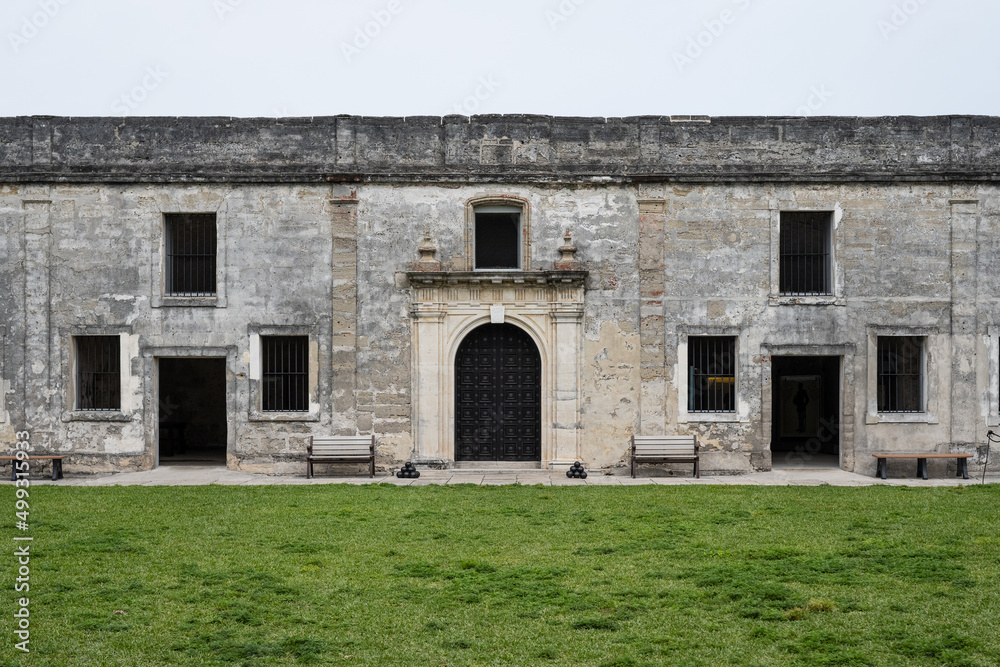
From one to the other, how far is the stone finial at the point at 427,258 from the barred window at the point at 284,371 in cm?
248

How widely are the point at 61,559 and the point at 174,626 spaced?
8.81 feet

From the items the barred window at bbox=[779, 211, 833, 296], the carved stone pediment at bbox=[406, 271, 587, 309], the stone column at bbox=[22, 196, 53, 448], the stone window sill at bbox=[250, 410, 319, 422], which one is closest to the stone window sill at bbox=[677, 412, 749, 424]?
the barred window at bbox=[779, 211, 833, 296]

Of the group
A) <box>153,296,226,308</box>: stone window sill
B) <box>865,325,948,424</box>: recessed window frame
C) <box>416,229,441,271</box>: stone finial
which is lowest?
<box>865,325,948,424</box>: recessed window frame

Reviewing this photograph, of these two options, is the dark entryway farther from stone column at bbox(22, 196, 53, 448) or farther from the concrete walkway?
stone column at bbox(22, 196, 53, 448)

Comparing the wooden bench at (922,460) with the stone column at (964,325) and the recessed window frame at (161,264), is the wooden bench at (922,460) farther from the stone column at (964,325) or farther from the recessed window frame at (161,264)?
the recessed window frame at (161,264)

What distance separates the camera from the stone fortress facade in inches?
606

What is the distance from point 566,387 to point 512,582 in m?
8.08

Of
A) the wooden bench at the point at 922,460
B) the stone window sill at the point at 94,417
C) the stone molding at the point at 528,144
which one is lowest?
the wooden bench at the point at 922,460

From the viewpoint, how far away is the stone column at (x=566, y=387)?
15273mm

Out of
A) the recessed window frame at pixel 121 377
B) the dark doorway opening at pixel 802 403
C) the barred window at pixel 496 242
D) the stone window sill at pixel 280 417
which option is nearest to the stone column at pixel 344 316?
the stone window sill at pixel 280 417

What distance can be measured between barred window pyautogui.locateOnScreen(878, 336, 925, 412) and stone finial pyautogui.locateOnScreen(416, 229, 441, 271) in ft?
26.6

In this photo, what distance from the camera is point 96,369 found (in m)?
15.9

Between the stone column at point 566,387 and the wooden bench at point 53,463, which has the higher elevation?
the stone column at point 566,387

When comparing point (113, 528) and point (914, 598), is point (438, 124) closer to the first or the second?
point (113, 528)
